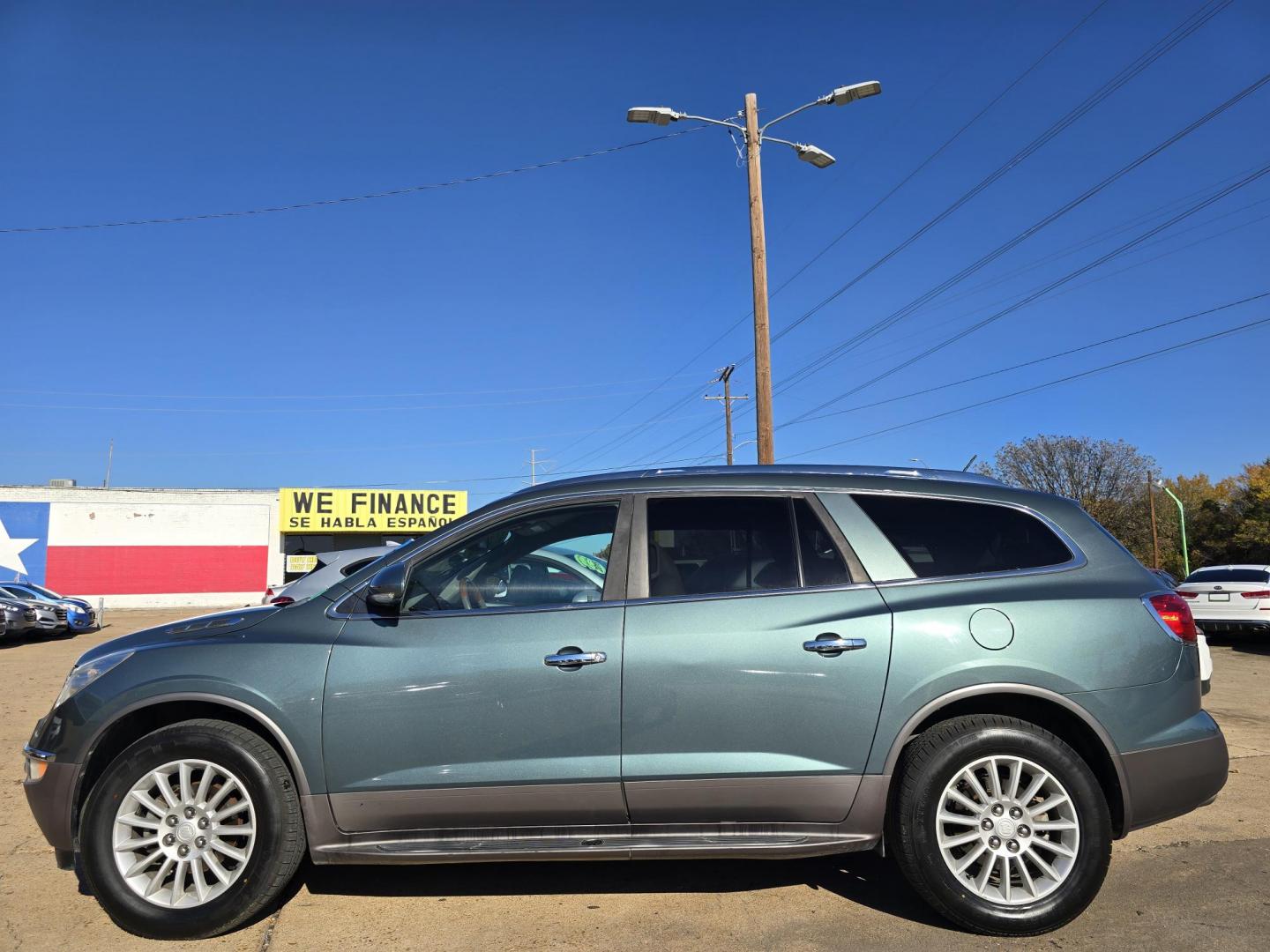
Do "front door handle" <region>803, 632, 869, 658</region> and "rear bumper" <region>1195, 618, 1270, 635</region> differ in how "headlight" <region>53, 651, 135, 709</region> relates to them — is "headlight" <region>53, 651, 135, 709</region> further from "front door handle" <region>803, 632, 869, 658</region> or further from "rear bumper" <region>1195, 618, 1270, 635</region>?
"rear bumper" <region>1195, 618, 1270, 635</region>

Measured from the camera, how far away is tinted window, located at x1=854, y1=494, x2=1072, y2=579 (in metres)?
3.72

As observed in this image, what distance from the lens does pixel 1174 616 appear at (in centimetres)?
360

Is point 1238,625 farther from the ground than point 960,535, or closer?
closer

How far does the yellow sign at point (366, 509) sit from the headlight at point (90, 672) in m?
37.5

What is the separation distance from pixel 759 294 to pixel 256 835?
1102 centimetres

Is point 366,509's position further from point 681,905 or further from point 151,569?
point 681,905

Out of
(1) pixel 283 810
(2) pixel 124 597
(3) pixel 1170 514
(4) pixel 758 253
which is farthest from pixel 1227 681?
(3) pixel 1170 514

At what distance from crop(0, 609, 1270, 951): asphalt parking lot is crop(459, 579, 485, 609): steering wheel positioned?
4.25ft

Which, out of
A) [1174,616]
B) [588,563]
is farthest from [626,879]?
[1174,616]

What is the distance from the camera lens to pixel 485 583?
3.78 m

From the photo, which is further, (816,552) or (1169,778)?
(816,552)

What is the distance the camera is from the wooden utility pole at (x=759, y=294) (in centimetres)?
1275

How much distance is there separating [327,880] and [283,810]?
0.82 meters

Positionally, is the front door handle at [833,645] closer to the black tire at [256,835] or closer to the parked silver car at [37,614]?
the black tire at [256,835]
